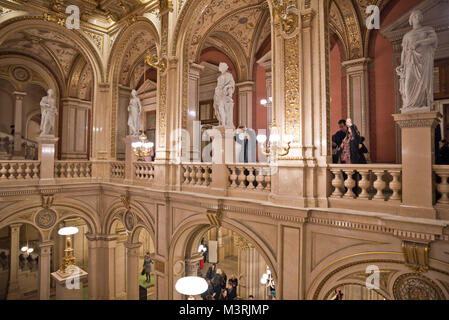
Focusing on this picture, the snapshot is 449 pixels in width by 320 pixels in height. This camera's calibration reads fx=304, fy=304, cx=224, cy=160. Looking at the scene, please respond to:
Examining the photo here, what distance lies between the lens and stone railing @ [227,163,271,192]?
5668 millimetres

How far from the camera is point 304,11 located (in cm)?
524

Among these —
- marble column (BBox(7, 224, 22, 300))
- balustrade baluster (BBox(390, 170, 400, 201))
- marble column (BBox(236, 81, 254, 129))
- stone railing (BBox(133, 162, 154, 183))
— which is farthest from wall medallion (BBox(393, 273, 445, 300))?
marble column (BBox(7, 224, 22, 300))

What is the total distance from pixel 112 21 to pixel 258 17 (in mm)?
4759

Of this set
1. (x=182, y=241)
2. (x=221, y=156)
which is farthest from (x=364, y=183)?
(x=182, y=241)

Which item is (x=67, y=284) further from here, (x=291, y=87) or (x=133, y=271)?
(x=291, y=87)

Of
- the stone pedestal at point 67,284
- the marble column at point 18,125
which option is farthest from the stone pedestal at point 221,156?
the marble column at point 18,125

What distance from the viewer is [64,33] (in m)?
9.65

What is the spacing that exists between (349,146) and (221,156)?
246 centimetres

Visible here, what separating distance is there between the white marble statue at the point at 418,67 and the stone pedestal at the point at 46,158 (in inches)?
349

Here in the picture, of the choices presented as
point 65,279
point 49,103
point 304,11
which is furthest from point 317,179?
point 49,103

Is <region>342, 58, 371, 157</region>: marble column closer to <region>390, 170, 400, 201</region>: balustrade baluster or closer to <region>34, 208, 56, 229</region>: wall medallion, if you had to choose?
<region>390, 170, 400, 201</region>: balustrade baluster

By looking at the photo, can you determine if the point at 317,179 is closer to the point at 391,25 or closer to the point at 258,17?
the point at 391,25

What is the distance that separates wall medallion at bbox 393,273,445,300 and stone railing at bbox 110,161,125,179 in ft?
25.4

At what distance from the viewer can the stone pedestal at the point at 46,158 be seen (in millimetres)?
8859
